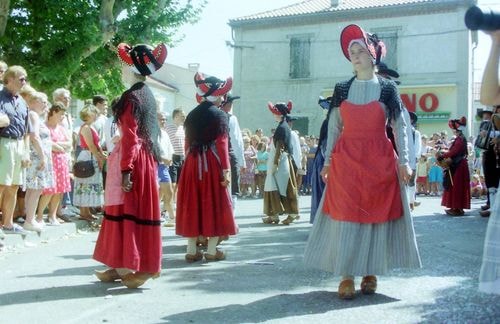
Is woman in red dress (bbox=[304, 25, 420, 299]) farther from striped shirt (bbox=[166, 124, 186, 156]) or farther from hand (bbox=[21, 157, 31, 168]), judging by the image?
striped shirt (bbox=[166, 124, 186, 156])

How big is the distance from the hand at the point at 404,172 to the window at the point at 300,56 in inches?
1192

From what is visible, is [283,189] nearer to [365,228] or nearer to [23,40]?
[365,228]

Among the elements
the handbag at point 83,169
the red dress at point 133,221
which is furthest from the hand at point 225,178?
the handbag at point 83,169

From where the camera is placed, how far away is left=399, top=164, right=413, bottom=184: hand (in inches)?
212

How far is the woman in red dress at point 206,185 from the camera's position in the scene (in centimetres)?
718

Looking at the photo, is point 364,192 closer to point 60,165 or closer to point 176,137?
point 60,165

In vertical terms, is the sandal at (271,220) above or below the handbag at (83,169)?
below

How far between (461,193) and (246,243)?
6.58 metres

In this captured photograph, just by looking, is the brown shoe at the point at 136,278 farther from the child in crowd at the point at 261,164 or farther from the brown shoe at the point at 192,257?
the child in crowd at the point at 261,164

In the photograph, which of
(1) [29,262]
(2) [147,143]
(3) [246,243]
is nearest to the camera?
(2) [147,143]

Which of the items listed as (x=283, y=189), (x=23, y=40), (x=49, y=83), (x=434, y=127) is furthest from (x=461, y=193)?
(x=434, y=127)

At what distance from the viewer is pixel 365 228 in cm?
530

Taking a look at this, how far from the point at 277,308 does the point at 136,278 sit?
1.41 meters

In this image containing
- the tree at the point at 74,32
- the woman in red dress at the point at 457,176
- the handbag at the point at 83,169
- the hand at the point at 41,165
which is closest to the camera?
the hand at the point at 41,165
